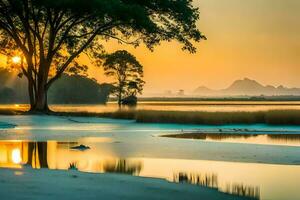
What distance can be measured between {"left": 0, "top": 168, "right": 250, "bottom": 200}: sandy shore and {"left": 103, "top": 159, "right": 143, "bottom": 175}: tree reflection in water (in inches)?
78.9

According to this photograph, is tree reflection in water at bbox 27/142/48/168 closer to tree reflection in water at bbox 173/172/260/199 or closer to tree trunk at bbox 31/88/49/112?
tree reflection in water at bbox 173/172/260/199

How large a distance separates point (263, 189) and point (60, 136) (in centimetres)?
1779

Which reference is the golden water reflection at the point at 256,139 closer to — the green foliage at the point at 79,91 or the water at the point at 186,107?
the water at the point at 186,107

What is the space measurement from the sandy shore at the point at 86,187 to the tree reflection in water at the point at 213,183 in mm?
728

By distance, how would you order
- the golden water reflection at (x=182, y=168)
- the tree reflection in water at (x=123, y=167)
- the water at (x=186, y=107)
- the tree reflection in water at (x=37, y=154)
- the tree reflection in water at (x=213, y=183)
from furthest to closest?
1. the water at (x=186, y=107)
2. the tree reflection in water at (x=37, y=154)
3. the tree reflection in water at (x=123, y=167)
4. the golden water reflection at (x=182, y=168)
5. the tree reflection in water at (x=213, y=183)

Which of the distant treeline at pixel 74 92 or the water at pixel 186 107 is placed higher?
the distant treeline at pixel 74 92

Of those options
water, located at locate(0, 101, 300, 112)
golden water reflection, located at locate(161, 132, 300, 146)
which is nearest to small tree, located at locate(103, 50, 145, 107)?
water, located at locate(0, 101, 300, 112)

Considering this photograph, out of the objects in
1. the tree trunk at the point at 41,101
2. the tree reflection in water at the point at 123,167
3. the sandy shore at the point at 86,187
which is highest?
the tree trunk at the point at 41,101

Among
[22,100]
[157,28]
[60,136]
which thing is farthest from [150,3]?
[22,100]

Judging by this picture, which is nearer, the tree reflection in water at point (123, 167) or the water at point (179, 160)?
the water at point (179, 160)

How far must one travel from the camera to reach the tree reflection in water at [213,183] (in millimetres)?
12226

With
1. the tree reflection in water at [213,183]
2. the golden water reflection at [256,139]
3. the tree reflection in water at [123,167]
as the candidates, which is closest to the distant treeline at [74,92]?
the golden water reflection at [256,139]

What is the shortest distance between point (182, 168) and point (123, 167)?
1.69m

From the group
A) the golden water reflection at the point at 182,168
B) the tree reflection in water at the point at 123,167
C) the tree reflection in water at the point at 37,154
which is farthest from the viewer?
the tree reflection in water at the point at 37,154
